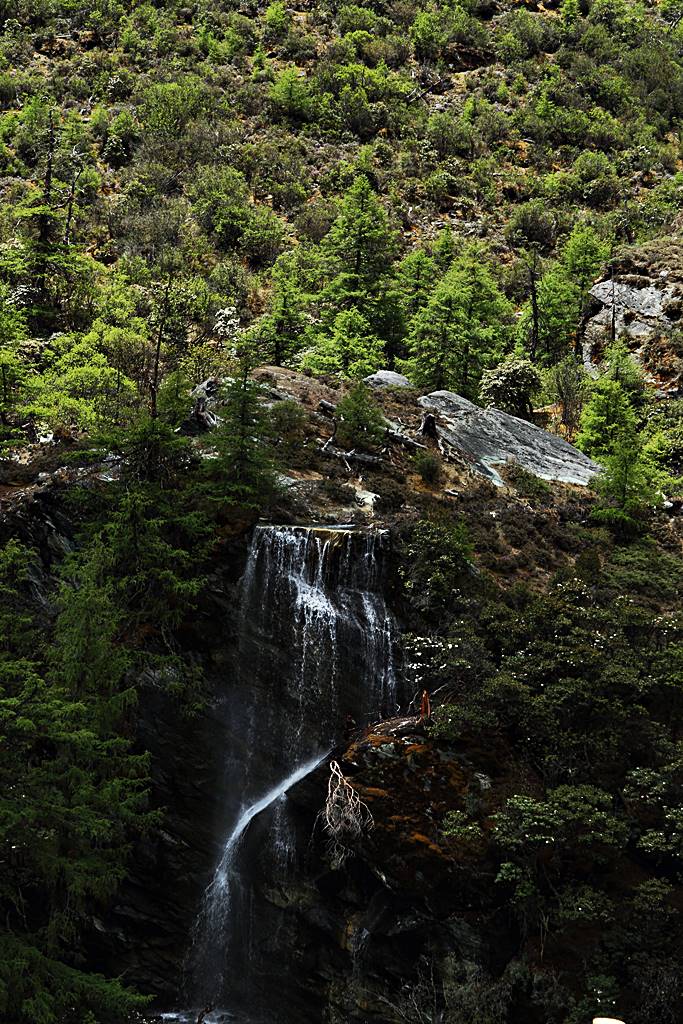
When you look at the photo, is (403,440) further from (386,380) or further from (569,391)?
(569,391)

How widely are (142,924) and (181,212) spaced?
3936 cm

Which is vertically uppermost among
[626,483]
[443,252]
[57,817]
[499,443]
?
[443,252]

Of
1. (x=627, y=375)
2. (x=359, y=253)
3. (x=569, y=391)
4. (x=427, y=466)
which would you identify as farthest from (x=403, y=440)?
(x=359, y=253)

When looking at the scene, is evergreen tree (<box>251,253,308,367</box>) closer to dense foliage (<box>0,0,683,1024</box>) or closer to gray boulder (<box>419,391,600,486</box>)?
dense foliage (<box>0,0,683,1024</box>)

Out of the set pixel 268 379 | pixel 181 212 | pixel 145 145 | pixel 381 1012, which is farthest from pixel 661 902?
pixel 145 145

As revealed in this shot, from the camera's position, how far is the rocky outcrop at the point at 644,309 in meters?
38.7

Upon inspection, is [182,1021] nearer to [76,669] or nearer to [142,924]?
[142,924]

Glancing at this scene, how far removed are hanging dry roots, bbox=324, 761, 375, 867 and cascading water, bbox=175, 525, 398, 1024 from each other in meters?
1.42

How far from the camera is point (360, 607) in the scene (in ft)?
61.7

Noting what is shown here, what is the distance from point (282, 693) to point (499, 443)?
1296 cm

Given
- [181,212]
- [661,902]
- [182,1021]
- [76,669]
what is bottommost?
[182,1021]

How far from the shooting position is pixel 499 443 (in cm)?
2809

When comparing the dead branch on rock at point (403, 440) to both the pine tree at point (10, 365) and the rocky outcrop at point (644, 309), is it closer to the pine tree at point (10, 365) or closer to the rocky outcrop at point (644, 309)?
the pine tree at point (10, 365)

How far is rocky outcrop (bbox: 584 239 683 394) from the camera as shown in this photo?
127ft
